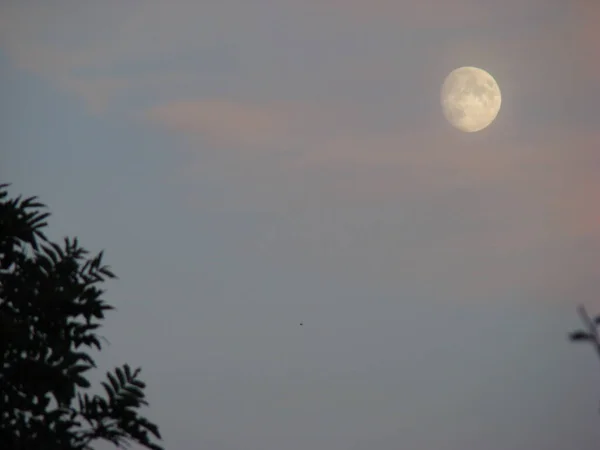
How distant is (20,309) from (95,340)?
4.26ft

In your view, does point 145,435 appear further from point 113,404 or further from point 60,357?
point 60,357

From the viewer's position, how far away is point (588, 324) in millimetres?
12289

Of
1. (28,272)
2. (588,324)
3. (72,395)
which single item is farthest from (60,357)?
(588,324)

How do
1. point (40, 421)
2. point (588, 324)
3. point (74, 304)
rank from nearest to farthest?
point (588, 324), point (40, 421), point (74, 304)

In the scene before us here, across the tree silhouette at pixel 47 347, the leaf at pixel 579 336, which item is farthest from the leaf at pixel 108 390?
the leaf at pixel 579 336

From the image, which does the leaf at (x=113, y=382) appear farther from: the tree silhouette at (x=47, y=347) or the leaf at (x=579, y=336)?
the leaf at (x=579, y=336)

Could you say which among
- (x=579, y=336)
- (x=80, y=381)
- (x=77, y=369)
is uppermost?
(x=579, y=336)

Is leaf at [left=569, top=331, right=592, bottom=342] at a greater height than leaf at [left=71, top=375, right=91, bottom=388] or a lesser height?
greater

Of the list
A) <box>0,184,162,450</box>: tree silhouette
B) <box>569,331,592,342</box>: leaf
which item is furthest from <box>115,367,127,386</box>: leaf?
<box>569,331,592,342</box>: leaf

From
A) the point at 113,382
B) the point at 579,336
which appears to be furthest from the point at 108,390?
the point at 579,336

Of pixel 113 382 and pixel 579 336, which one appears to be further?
pixel 113 382

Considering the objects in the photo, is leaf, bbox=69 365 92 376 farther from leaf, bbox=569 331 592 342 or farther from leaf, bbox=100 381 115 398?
leaf, bbox=569 331 592 342

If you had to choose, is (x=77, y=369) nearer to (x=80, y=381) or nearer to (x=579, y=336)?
(x=80, y=381)

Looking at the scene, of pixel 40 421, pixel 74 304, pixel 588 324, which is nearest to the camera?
pixel 588 324
